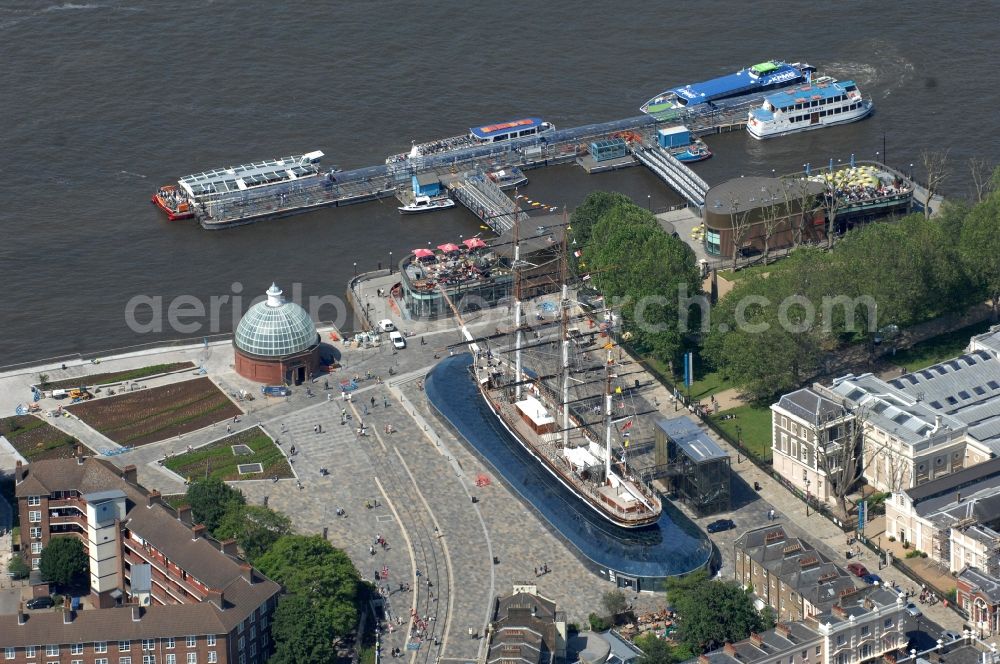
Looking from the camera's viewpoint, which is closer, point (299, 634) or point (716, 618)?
point (299, 634)

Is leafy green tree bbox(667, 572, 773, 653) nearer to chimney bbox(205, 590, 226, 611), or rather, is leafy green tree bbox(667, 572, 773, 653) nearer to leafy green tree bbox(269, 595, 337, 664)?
leafy green tree bbox(269, 595, 337, 664)

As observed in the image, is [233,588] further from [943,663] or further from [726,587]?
[943,663]

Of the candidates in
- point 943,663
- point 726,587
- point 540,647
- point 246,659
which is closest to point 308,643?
point 246,659

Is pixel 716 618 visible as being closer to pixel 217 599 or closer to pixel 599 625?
pixel 599 625

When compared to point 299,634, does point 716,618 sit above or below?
below

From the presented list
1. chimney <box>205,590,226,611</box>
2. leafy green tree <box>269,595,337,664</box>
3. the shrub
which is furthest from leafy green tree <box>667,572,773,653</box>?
chimney <box>205,590,226,611</box>

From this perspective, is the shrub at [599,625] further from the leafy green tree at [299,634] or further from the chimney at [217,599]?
the chimney at [217,599]

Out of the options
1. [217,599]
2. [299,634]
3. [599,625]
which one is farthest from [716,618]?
[217,599]
